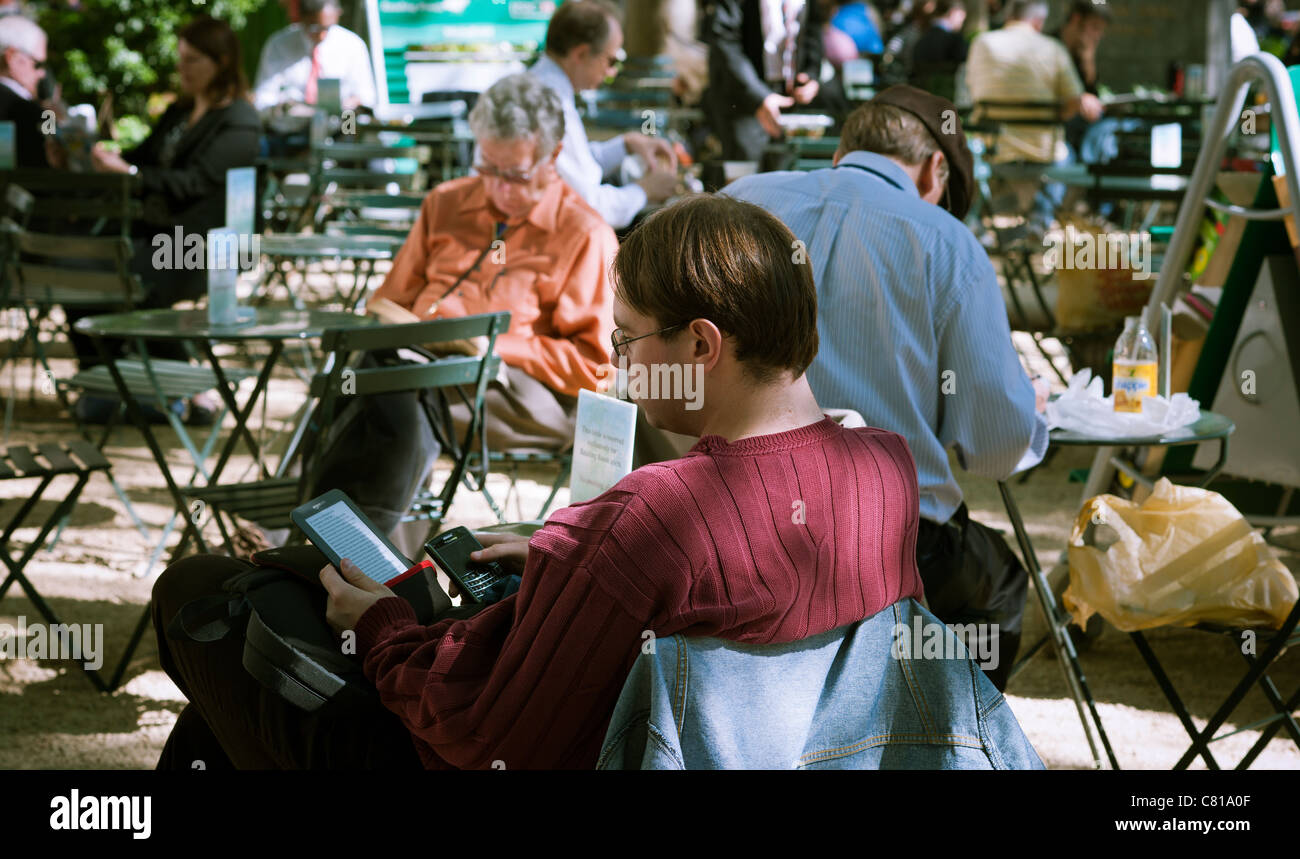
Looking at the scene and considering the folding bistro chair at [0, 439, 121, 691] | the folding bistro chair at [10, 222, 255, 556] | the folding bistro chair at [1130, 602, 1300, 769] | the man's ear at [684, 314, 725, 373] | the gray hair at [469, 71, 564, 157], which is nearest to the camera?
the man's ear at [684, 314, 725, 373]

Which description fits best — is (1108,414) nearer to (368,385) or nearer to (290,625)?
(368,385)

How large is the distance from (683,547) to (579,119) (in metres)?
4.50

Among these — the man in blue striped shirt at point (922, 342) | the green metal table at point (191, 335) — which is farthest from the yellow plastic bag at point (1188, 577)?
the green metal table at point (191, 335)

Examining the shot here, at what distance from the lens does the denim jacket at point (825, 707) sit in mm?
1631

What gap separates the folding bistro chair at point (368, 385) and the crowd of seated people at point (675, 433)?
14 centimetres

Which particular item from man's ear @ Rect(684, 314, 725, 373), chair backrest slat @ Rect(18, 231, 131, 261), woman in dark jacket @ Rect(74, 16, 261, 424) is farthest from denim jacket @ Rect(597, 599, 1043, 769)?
woman in dark jacket @ Rect(74, 16, 261, 424)

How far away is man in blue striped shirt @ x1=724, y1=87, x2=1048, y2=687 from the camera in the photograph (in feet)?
9.14

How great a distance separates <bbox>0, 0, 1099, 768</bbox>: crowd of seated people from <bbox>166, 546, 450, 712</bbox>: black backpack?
39mm

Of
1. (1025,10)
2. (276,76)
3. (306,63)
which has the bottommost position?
(276,76)

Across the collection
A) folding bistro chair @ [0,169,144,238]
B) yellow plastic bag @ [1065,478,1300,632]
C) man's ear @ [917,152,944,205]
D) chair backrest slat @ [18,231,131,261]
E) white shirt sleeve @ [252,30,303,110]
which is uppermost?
white shirt sleeve @ [252,30,303,110]

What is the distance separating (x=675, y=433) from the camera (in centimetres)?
219

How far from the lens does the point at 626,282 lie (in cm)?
184

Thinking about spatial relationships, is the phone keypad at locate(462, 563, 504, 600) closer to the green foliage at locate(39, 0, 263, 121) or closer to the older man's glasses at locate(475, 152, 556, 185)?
the older man's glasses at locate(475, 152, 556, 185)

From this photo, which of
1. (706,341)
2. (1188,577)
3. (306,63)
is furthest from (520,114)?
(306,63)
